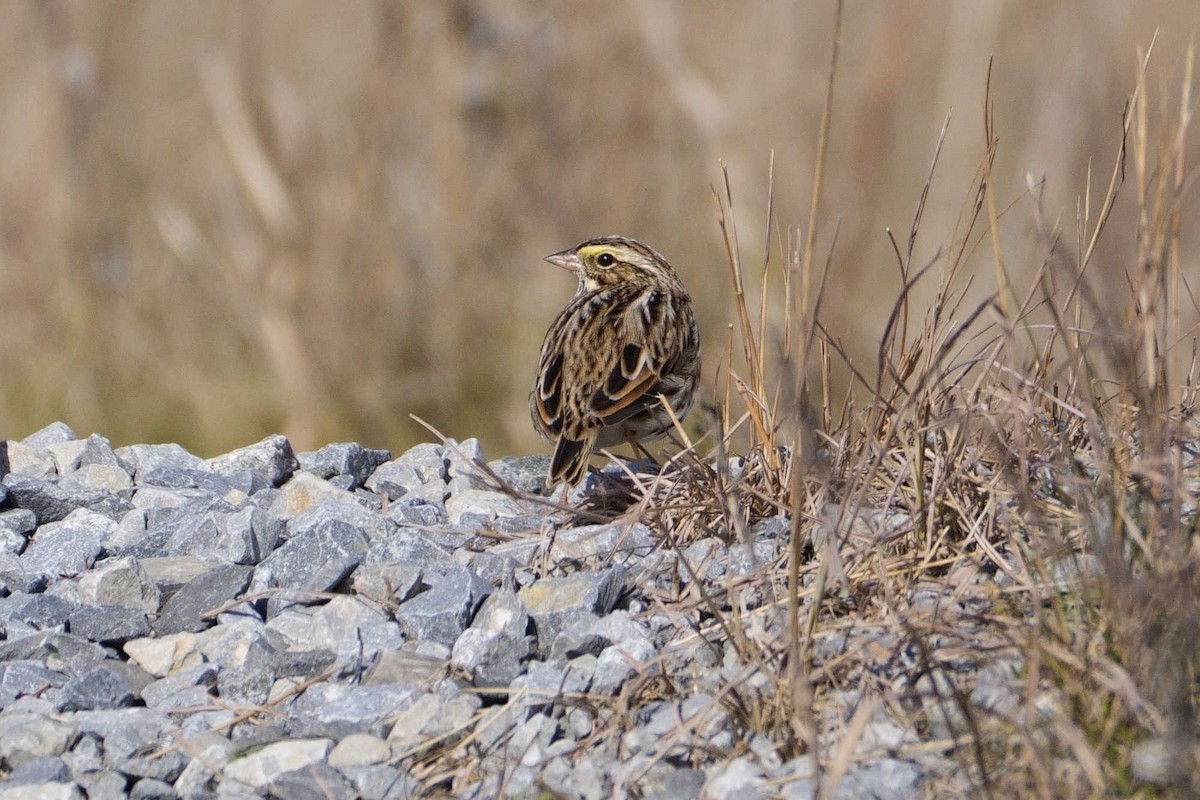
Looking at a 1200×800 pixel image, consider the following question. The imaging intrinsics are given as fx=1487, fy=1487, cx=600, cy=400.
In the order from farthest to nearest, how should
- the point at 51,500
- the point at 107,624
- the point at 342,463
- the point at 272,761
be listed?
the point at 342,463 → the point at 51,500 → the point at 107,624 → the point at 272,761

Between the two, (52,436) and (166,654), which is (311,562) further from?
(52,436)

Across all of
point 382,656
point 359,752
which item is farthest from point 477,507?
point 359,752

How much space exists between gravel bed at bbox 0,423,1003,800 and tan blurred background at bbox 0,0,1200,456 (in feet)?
18.0

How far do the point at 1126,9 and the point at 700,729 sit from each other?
8419 mm

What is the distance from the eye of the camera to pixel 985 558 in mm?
3338

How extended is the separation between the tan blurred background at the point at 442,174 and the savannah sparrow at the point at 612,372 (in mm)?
4384

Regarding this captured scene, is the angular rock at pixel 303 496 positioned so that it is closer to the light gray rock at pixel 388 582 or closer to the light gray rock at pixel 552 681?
the light gray rock at pixel 388 582

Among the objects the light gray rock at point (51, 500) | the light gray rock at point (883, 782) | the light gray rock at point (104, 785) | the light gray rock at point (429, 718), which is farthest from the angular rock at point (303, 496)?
the light gray rock at point (883, 782)

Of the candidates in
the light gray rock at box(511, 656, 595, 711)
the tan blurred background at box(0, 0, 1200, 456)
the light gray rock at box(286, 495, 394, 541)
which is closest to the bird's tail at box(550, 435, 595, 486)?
the light gray rock at box(286, 495, 394, 541)

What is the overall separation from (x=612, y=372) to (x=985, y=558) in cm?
158

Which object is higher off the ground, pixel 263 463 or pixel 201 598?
pixel 263 463

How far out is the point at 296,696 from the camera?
326 cm

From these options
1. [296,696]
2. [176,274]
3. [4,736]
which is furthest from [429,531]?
[176,274]

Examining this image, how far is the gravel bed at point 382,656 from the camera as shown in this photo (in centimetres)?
283
